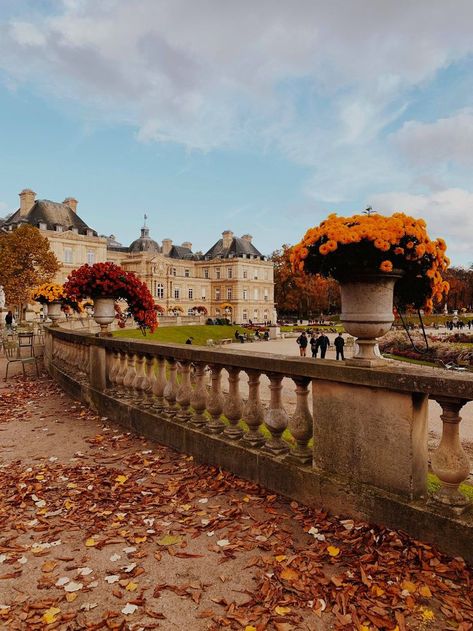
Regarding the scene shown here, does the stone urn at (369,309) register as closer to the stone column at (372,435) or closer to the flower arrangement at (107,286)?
the stone column at (372,435)

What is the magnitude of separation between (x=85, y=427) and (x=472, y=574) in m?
4.95

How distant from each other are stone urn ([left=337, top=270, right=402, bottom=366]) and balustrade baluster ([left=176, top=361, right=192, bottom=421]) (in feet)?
7.02

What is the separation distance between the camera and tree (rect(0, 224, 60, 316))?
35.6 metres

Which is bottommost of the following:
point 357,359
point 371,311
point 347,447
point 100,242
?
point 347,447

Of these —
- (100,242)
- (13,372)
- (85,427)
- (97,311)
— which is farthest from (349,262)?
(100,242)

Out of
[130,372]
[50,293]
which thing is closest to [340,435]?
[130,372]

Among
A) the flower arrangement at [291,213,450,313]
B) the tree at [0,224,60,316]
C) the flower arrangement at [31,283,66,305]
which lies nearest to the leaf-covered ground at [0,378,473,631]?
the flower arrangement at [291,213,450,313]

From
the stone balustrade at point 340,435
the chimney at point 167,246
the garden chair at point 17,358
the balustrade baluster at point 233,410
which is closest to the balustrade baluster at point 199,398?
the stone balustrade at point 340,435

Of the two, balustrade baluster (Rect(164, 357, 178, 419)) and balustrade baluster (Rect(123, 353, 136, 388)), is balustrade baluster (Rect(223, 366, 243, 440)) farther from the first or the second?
balustrade baluster (Rect(123, 353, 136, 388))

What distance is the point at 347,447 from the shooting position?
10.3 ft

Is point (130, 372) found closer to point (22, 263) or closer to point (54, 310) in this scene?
point (54, 310)

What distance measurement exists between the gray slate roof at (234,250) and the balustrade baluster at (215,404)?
9027 cm

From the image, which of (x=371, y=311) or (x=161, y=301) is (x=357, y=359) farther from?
(x=161, y=301)

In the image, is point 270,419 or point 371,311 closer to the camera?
point 371,311
